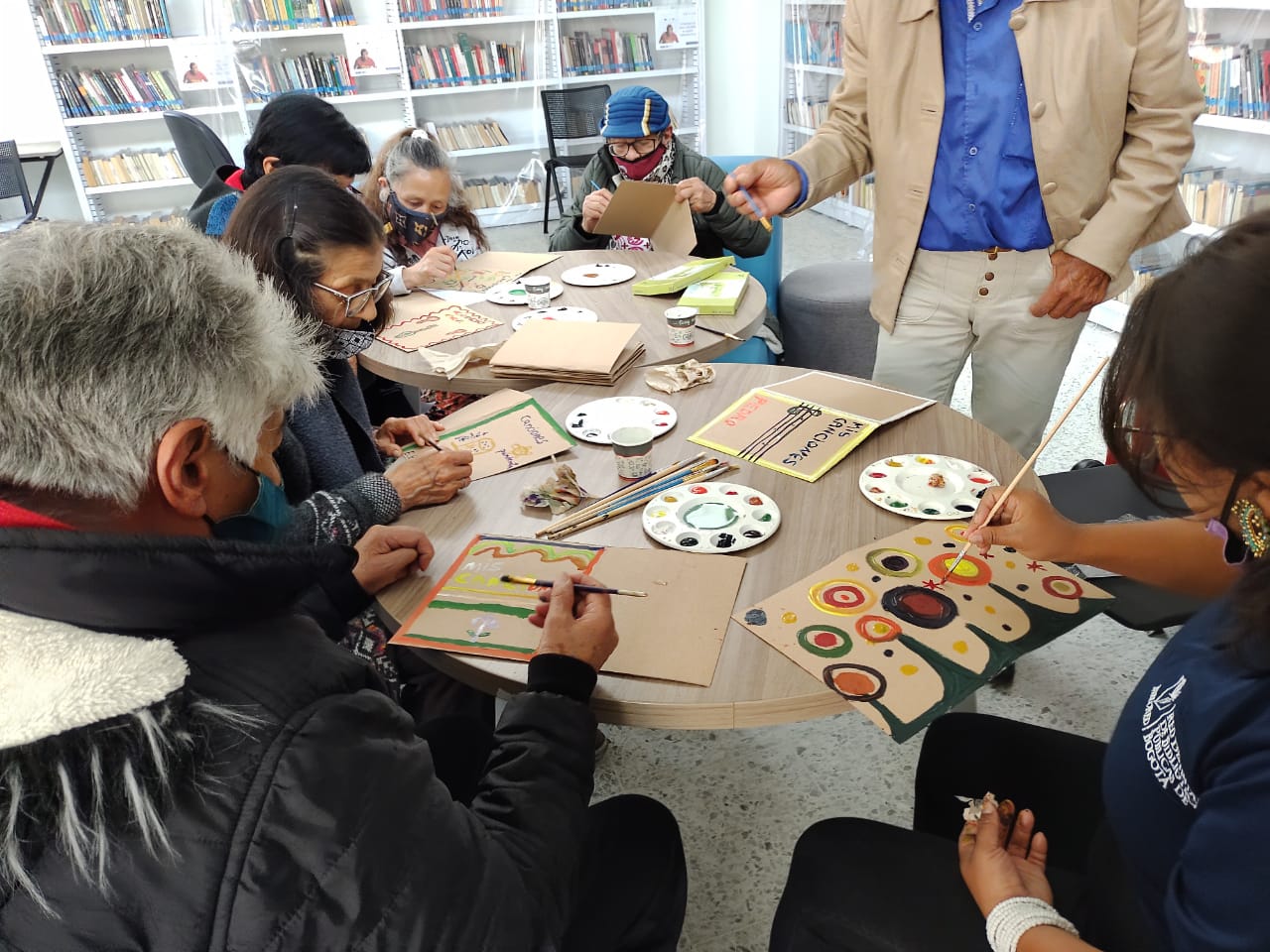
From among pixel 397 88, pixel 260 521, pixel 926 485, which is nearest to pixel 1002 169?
pixel 926 485

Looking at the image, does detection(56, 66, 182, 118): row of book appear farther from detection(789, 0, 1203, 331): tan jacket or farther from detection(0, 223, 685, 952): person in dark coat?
detection(0, 223, 685, 952): person in dark coat

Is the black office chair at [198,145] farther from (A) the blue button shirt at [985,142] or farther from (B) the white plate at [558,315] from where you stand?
(A) the blue button shirt at [985,142]

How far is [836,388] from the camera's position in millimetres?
1646

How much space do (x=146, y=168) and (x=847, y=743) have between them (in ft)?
20.4

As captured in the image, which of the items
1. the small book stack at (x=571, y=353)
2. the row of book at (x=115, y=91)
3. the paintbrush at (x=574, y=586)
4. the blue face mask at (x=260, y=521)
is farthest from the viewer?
the row of book at (x=115, y=91)

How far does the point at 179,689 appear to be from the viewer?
581 millimetres

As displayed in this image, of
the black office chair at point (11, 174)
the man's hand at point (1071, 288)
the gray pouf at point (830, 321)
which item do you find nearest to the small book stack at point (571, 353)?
the man's hand at point (1071, 288)

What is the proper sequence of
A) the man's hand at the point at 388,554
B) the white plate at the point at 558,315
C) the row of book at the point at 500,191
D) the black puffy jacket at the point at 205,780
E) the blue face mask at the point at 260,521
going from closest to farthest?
Answer: 1. the black puffy jacket at the point at 205,780
2. the blue face mask at the point at 260,521
3. the man's hand at the point at 388,554
4. the white plate at the point at 558,315
5. the row of book at the point at 500,191

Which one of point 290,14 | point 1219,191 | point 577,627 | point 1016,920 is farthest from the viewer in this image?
point 290,14

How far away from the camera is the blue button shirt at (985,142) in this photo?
1683 mm

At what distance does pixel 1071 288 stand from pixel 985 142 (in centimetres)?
36

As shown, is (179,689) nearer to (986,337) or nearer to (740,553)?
(740,553)

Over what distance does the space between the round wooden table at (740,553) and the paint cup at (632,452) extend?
36 mm

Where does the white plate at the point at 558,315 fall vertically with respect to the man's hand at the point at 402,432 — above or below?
above
